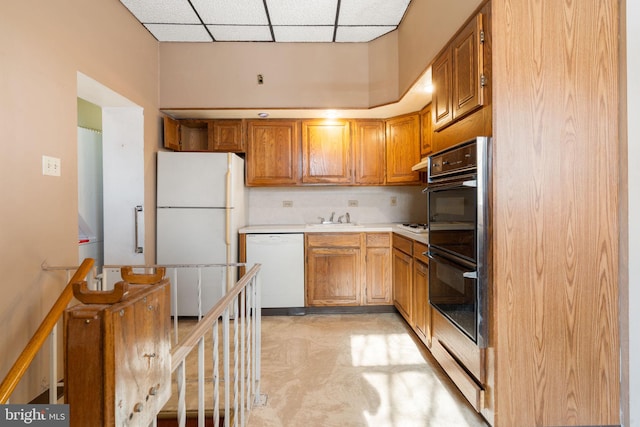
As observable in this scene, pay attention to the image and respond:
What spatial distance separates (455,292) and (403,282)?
3.78 ft

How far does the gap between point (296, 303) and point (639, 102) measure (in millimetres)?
2856

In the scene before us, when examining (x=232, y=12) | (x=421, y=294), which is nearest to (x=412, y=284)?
(x=421, y=294)

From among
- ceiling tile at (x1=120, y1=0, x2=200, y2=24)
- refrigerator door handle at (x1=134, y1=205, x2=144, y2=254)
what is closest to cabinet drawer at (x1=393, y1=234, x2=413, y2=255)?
refrigerator door handle at (x1=134, y1=205, x2=144, y2=254)

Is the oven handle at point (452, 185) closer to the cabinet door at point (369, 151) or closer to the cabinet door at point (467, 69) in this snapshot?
the cabinet door at point (467, 69)

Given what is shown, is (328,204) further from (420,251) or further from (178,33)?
(178,33)

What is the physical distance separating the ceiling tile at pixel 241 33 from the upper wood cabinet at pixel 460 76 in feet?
5.79

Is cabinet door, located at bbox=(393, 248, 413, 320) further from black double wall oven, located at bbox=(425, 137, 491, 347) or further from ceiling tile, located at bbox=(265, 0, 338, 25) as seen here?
ceiling tile, located at bbox=(265, 0, 338, 25)

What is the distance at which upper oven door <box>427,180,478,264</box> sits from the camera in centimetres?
158

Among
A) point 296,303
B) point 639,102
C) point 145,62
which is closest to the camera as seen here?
point 639,102

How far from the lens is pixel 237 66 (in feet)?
10.7

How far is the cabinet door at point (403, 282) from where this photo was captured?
2.71m

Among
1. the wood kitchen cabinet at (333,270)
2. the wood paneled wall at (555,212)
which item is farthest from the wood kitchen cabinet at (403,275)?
the wood paneled wall at (555,212)

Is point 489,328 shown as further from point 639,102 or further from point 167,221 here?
point 167,221

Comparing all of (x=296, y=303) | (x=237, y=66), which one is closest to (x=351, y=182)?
(x=296, y=303)
